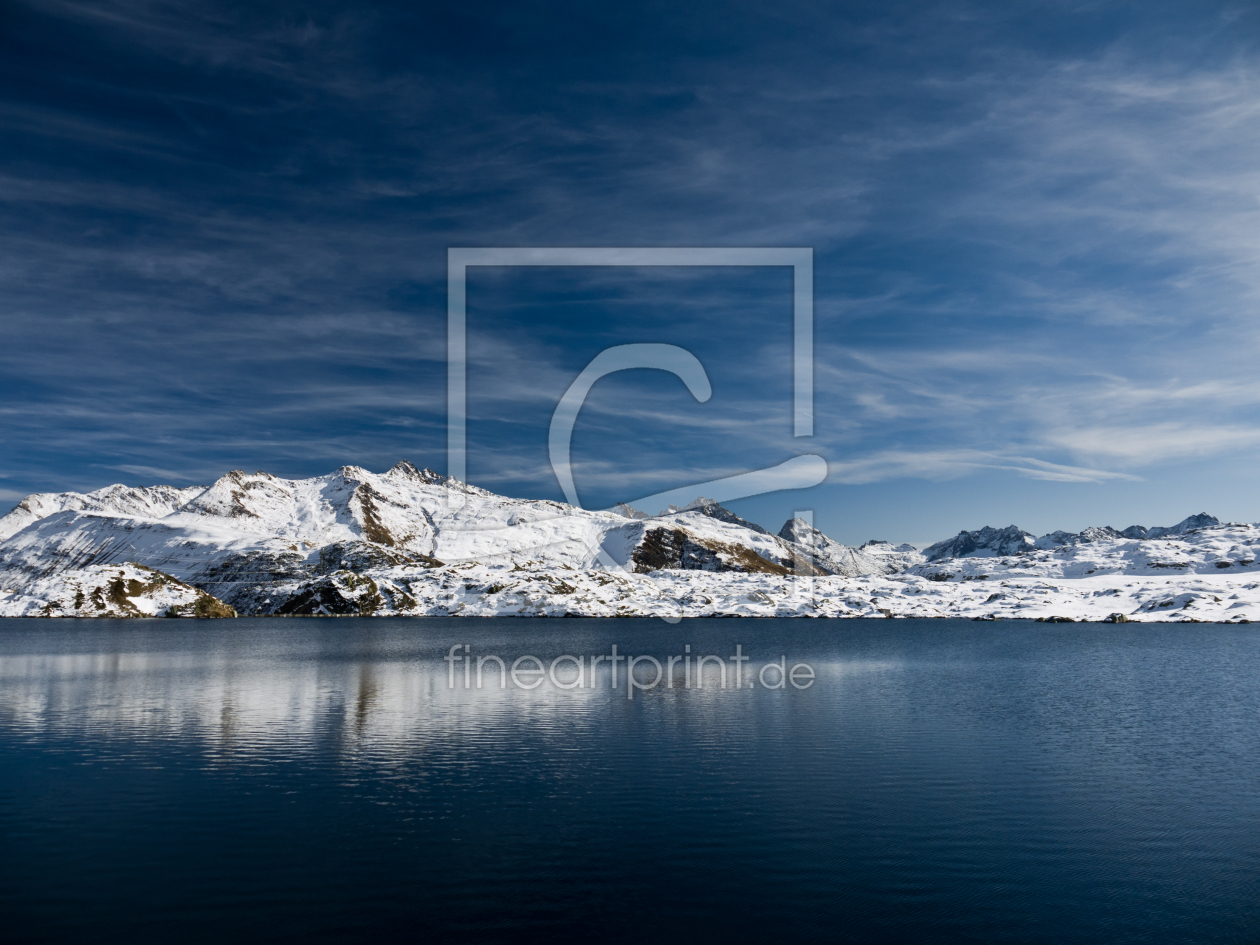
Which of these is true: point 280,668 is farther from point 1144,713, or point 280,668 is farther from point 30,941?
point 1144,713

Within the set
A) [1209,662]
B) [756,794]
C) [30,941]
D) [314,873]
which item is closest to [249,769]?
[314,873]

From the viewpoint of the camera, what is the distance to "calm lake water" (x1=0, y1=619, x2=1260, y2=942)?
32.2 metres

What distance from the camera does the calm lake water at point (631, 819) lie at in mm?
32188

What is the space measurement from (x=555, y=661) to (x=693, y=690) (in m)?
50.3

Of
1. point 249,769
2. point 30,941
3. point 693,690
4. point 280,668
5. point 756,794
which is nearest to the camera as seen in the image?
point 30,941

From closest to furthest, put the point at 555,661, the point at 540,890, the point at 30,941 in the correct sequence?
1. the point at 30,941
2. the point at 540,890
3. the point at 555,661

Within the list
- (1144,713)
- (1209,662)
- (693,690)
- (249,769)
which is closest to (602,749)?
(249,769)

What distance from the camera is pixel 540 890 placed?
34781 millimetres

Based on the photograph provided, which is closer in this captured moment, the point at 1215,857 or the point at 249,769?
the point at 1215,857

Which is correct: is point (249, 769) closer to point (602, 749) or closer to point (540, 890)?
point (602, 749)

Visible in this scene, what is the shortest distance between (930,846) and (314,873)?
101 ft

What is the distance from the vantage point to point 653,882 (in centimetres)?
3566

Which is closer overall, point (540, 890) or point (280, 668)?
point (540, 890)

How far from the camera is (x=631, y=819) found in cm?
4475
